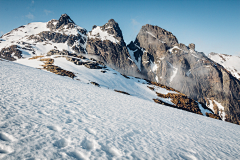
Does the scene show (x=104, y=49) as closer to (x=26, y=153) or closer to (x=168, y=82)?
(x=168, y=82)

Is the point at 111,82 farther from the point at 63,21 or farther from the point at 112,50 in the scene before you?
the point at 63,21

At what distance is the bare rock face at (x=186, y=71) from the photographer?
438ft

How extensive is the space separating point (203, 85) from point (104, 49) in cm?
14175

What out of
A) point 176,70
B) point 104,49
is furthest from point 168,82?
point 104,49

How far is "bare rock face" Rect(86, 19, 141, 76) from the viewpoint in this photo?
14562 centimetres

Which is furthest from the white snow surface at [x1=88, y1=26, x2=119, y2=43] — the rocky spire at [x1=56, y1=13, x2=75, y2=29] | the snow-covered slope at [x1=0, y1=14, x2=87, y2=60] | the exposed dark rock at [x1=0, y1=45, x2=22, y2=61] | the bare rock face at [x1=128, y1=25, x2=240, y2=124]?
the exposed dark rock at [x1=0, y1=45, x2=22, y2=61]

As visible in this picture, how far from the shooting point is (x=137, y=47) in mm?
180500

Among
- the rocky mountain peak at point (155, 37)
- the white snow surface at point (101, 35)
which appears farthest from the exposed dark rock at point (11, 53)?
the rocky mountain peak at point (155, 37)

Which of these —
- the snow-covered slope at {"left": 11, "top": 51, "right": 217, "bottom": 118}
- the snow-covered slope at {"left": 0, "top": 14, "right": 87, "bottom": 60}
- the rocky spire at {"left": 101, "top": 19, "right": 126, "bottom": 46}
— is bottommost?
the snow-covered slope at {"left": 11, "top": 51, "right": 217, "bottom": 118}

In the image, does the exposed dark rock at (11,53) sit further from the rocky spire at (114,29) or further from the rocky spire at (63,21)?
the rocky spire at (114,29)

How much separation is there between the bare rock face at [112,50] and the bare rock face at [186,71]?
23.4 metres

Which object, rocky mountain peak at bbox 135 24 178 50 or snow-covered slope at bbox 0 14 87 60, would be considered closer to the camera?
snow-covered slope at bbox 0 14 87 60

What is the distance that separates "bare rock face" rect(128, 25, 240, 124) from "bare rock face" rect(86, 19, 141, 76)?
76.9 ft

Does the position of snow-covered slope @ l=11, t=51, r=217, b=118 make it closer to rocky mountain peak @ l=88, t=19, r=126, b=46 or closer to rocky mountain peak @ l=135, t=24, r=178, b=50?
rocky mountain peak @ l=88, t=19, r=126, b=46
